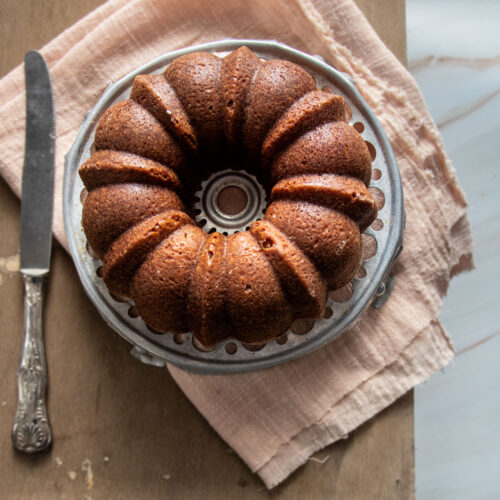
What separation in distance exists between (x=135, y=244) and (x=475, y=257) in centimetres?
133

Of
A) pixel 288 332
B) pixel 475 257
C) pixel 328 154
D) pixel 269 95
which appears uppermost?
pixel 269 95

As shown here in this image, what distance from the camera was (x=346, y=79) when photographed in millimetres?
1589

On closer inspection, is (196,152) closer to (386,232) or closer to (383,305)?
(386,232)

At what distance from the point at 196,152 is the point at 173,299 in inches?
15.6

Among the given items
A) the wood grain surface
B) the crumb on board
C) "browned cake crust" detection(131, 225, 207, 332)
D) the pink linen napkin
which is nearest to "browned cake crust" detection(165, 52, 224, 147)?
"browned cake crust" detection(131, 225, 207, 332)

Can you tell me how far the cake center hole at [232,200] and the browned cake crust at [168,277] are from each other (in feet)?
0.95

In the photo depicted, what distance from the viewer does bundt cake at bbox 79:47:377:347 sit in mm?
1304

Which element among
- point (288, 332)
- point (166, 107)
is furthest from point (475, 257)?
point (166, 107)

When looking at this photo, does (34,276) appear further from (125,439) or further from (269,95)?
(269,95)

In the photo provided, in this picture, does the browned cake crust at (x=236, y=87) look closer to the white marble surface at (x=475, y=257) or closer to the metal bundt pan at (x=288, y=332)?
the metal bundt pan at (x=288, y=332)

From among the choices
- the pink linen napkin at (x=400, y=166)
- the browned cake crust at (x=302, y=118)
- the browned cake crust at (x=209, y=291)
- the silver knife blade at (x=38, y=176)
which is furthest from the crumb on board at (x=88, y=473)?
the browned cake crust at (x=302, y=118)

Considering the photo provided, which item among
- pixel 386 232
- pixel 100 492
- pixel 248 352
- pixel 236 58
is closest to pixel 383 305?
pixel 386 232

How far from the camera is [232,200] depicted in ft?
5.37

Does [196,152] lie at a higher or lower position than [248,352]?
higher
